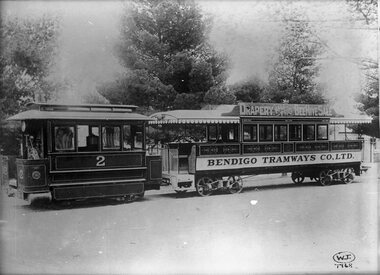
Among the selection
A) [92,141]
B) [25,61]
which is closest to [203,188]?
[92,141]

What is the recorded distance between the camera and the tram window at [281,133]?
1088 centimetres

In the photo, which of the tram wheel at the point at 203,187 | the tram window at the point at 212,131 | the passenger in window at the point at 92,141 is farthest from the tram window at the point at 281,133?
the passenger in window at the point at 92,141

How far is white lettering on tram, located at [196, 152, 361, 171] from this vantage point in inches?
405

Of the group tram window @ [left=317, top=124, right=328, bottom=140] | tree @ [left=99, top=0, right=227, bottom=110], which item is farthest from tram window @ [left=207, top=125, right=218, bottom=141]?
tram window @ [left=317, top=124, right=328, bottom=140]

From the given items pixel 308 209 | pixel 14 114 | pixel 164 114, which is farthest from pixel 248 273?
pixel 14 114

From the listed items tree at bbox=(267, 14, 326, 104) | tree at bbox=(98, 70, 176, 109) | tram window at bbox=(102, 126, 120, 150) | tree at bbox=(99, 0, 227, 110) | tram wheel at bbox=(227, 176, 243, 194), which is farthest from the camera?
tram wheel at bbox=(227, 176, 243, 194)

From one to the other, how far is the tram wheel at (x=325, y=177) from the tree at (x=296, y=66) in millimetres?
2566

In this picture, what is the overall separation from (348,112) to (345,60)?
1950 millimetres

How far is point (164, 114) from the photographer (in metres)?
9.81

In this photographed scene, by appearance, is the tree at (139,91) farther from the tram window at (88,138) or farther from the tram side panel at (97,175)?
the tram side panel at (97,175)

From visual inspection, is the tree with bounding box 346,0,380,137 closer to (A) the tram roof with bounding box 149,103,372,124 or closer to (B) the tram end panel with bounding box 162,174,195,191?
(A) the tram roof with bounding box 149,103,372,124

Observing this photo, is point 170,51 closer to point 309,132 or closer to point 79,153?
point 79,153

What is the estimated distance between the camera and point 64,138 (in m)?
8.80

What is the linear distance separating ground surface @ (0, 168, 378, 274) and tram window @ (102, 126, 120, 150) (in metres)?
1.29
